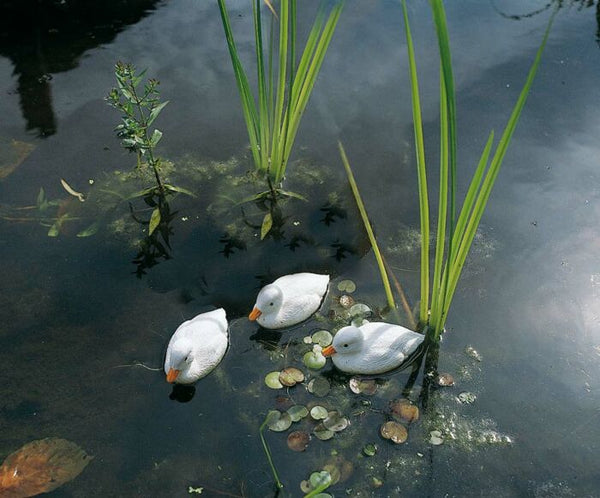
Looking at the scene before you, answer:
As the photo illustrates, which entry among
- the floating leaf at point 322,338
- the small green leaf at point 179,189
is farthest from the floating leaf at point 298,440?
the small green leaf at point 179,189

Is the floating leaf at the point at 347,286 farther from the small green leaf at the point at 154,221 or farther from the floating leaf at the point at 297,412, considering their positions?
the small green leaf at the point at 154,221

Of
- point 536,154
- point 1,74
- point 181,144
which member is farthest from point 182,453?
point 1,74

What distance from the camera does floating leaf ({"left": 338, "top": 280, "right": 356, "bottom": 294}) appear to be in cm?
321

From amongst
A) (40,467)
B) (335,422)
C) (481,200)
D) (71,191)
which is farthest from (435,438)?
(71,191)

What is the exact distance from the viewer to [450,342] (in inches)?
118

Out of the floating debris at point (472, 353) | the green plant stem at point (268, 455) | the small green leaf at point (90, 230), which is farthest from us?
the small green leaf at point (90, 230)

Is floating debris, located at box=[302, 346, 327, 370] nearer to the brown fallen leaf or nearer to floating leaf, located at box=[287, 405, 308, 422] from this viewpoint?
floating leaf, located at box=[287, 405, 308, 422]

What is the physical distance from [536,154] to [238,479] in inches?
105

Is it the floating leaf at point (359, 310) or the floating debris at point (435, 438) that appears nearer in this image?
the floating debris at point (435, 438)

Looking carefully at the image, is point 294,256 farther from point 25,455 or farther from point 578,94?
point 578,94

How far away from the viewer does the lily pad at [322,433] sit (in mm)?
2650

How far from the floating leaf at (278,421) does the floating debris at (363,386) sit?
331mm

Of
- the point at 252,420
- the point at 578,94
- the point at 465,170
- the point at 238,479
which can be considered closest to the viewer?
the point at 238,479

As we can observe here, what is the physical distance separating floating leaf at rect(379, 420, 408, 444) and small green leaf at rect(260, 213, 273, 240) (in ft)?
4.27
